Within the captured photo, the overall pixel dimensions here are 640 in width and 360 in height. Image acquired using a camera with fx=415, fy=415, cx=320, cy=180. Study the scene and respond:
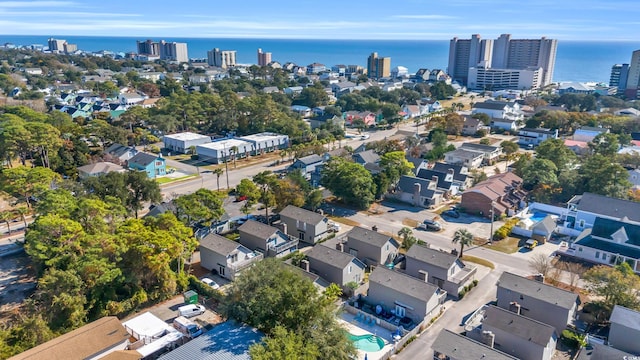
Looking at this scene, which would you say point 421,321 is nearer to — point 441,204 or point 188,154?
point 441,204

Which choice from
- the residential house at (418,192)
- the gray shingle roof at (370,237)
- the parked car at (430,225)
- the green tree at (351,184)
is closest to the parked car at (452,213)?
the residential house at (418,192)

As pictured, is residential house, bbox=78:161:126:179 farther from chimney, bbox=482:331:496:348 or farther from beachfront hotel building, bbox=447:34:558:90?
beachfront hotel building, bbox=447:34:558:90

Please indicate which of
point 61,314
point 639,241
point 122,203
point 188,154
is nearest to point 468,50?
point 188,154

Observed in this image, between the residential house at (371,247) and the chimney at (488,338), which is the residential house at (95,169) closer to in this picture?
the residential house at (371,247)

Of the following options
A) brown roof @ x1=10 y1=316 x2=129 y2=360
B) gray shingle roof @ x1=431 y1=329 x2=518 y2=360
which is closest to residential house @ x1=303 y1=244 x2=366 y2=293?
gray shingle roof @ x1=431 y1=329 x2=518 y2=360

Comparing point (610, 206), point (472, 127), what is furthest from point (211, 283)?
point (472, 127)

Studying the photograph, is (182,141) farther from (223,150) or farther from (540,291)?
(540,291)
